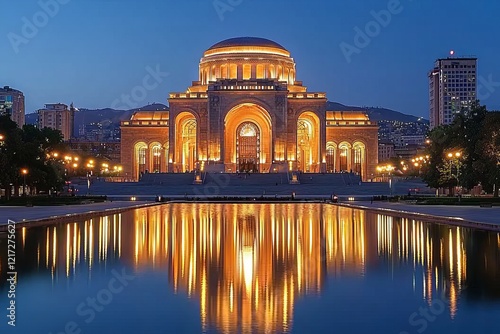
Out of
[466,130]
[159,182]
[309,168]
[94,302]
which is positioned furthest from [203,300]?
[309,168]

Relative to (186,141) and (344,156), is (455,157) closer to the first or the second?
(344,156)

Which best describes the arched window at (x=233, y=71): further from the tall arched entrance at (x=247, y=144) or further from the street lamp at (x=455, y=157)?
the street lamp at (x=455, y=157)

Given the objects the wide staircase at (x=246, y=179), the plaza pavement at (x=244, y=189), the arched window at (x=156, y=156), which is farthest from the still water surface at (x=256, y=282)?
the arched window at (x=156, y=156)

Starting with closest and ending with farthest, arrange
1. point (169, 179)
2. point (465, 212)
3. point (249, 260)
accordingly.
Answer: point (249, 260) < point (465, 212) < point (169, 179)

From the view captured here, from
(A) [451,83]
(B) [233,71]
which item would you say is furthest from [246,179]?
(A) [451,83]

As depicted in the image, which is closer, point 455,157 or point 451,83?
point 455,157

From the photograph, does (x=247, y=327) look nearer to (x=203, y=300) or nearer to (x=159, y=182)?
(x=203, y=300)

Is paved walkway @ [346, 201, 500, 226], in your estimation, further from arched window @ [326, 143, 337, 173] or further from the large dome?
the large dome
